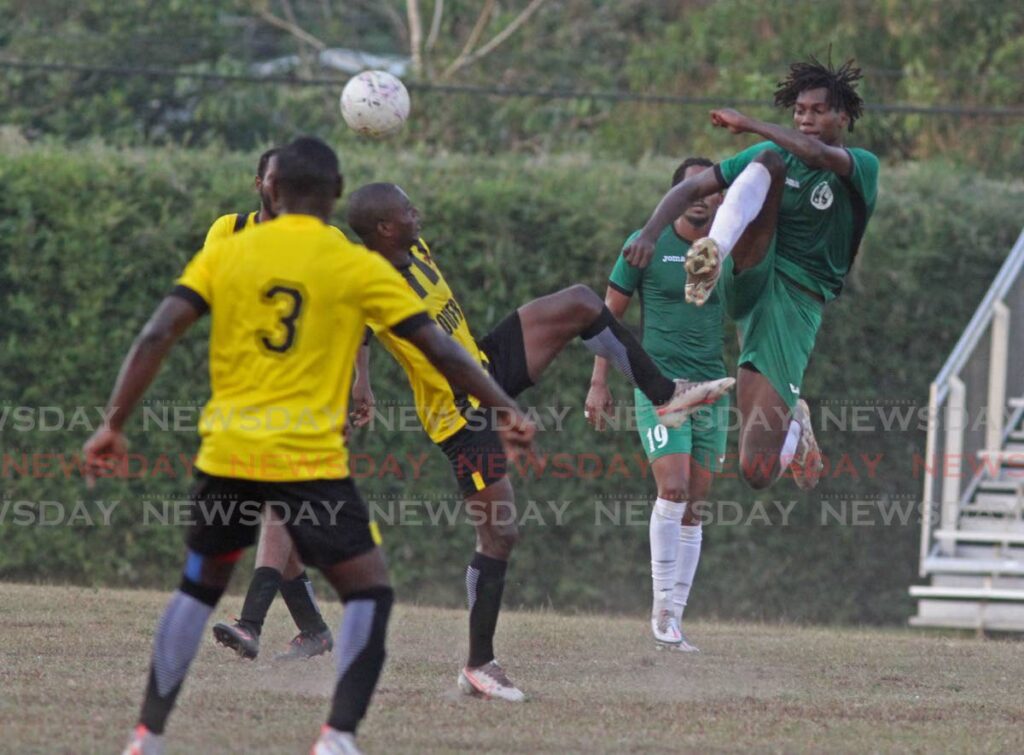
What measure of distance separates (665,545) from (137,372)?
490 cm

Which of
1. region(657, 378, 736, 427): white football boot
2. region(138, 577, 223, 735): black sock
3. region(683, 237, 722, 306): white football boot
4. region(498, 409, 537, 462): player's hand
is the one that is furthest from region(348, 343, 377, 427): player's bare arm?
region(138, 577, 223, 735): black sock

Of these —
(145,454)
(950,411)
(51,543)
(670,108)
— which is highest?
(670,108)

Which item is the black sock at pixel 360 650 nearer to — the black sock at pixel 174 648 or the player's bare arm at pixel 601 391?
the black sock at pixel 174 648

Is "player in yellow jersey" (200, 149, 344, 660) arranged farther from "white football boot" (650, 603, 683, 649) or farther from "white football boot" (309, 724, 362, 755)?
"white football boot" (309, 724, 362, 755)

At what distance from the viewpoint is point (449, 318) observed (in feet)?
23.5

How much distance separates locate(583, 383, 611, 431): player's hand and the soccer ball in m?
1.91

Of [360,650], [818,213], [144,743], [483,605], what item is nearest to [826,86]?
[818,213]

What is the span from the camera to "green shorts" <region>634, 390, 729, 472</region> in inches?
372

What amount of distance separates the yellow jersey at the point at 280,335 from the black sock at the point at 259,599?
9.15 feet

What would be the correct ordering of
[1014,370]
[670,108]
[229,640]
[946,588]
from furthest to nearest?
[670,108] < [1014,370] < [946,588] < [229,640]

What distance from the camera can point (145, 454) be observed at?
43.9 ft

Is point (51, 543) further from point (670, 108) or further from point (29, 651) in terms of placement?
point (670, 108)

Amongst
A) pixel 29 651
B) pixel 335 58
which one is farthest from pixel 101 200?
pixel 335 58

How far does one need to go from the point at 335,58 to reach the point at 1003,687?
17714 millimetres
